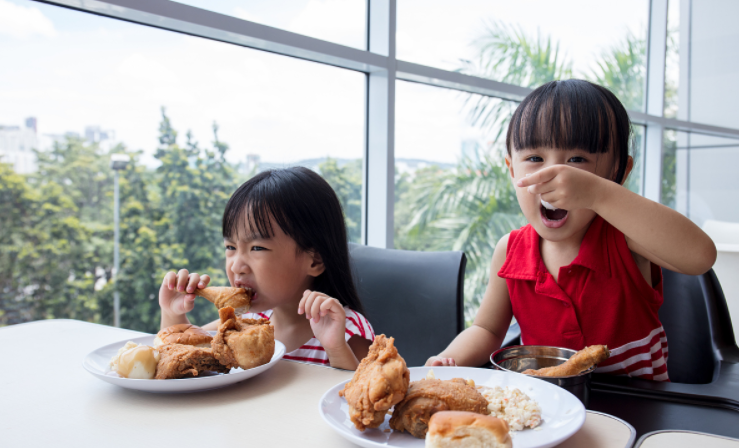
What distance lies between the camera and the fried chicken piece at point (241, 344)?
761 millimetres

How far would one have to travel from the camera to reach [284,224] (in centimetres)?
123

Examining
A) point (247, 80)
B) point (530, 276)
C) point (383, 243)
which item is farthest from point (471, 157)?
point (530, 276)

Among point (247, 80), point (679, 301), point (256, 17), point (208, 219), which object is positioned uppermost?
point (256, 17)

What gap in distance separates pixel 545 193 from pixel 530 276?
1.18ft

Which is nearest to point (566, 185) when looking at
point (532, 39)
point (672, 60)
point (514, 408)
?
point (514, 408)

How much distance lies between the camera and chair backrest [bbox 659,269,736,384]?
1.17 m

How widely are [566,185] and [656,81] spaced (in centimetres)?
352

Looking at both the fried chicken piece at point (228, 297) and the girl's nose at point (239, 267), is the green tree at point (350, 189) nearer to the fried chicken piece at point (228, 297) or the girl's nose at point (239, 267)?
the girl's nose at point (239, 267)

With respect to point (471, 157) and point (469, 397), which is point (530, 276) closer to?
point (469, 397)

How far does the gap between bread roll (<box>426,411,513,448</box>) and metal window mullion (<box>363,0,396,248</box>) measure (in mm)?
1641

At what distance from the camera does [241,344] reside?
76cm

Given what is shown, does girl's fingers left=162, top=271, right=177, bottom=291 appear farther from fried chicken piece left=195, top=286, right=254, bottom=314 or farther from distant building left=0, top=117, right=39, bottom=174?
distant building left=0, top=117, right=39, bottom=174

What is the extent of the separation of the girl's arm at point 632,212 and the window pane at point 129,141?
1316 mm

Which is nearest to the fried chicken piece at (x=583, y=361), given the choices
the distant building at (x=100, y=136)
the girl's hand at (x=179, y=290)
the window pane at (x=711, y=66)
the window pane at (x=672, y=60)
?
the girl's hand at (x=179, y=290)
